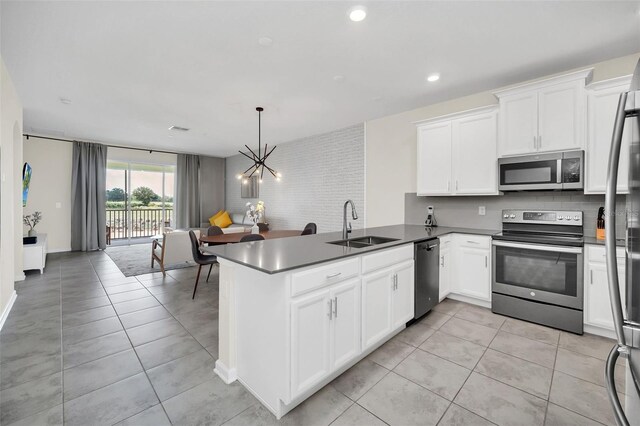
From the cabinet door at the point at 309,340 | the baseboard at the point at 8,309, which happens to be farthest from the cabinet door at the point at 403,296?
the baseboard at the point at 8,309

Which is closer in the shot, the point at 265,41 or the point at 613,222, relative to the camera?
the point at 613,222

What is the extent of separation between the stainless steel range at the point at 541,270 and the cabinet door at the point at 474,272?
0.32 ft

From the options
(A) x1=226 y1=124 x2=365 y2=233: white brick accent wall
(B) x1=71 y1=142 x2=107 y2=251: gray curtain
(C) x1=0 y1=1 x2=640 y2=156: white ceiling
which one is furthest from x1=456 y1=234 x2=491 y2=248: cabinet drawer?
(B) x1=71 y1=142 x2=107 y2=251: gray curtain

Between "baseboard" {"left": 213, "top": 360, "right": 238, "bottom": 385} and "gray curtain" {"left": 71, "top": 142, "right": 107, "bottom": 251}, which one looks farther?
"gray curtain" {"left": 71, "top": 142, "right": 107, "bottom": 251}

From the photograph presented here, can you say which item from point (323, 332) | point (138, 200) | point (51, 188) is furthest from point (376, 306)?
point (138, 200)

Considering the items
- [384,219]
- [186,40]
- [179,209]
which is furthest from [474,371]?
[179,209]

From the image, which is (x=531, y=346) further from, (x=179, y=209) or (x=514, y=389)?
(x=179, y=209)

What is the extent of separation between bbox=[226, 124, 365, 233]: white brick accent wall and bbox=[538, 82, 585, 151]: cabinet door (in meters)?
2.74

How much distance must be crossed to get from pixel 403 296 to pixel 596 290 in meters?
1.77

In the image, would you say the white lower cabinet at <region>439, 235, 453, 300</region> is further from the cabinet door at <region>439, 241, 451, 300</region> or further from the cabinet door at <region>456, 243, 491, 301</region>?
the cabinet door at <region>456, 243, 491, 301</region>

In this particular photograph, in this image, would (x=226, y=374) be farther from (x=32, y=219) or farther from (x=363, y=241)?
(x=32, y=219)

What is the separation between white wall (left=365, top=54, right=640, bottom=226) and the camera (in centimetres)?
435

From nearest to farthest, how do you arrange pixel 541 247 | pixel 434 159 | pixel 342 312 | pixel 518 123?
1. pixel 342 312
2. pixel 541 247
3. pixel 518 123
4. pixel 434 159

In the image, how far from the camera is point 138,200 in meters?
8.23
